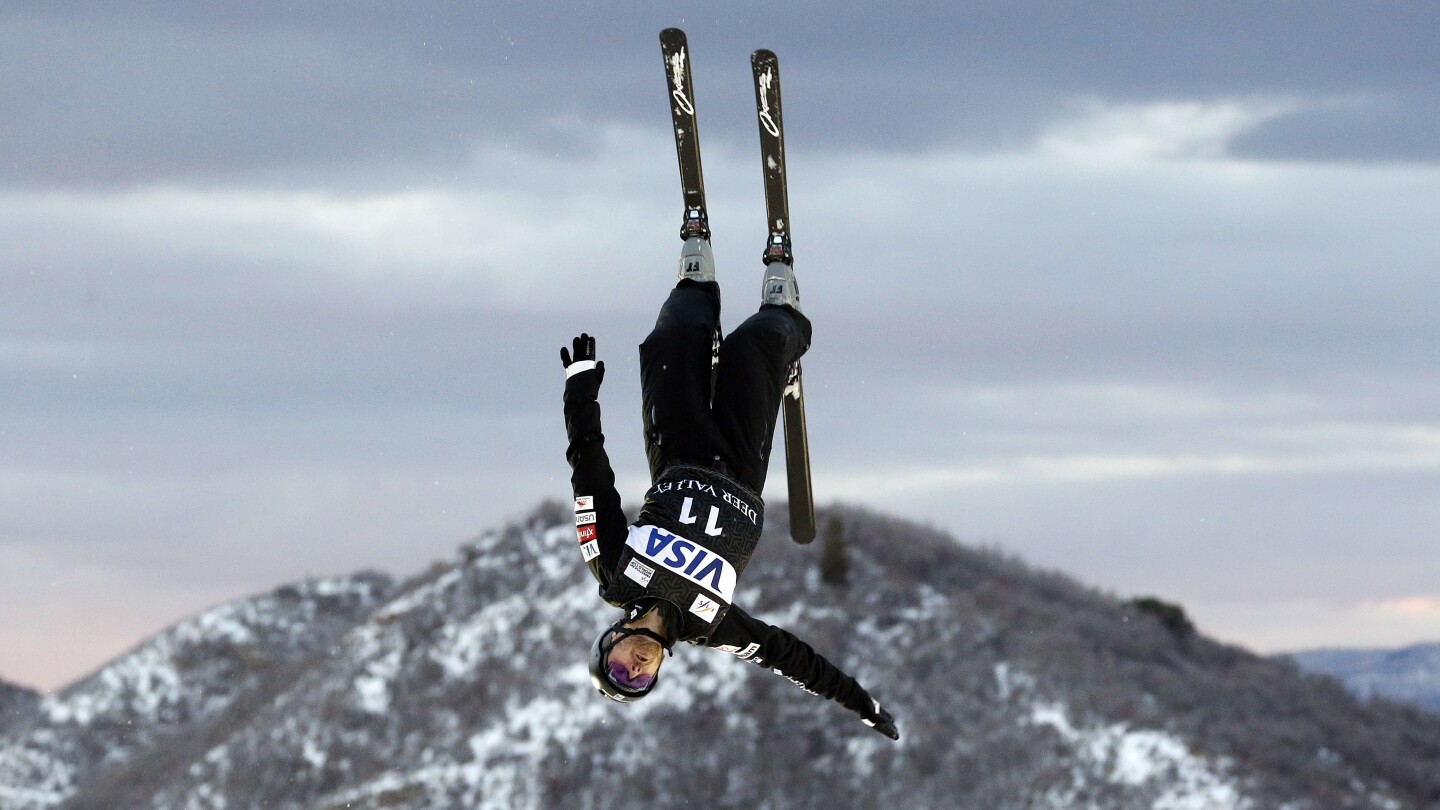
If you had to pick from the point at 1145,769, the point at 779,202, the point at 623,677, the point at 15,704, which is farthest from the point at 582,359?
the point at 15,704

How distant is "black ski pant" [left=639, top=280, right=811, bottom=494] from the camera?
839 cm

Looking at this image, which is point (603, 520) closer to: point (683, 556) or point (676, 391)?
point (683, 556)

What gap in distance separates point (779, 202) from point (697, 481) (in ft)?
9.61

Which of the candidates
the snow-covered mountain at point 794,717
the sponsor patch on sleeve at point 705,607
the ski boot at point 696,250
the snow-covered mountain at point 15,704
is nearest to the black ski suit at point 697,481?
the sponsor patch on sleeve at point 705,607

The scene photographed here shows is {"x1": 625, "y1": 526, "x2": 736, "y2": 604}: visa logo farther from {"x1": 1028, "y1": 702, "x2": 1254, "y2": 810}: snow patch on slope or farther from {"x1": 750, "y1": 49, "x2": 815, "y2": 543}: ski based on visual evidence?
{"x1": 1028, "y1": 702, "x2": 1254, "y2": 810}: snow patch on slope

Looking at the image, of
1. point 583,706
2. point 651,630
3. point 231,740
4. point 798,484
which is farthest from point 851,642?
point 651,630

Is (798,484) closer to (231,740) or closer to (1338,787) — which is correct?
(1338,787)

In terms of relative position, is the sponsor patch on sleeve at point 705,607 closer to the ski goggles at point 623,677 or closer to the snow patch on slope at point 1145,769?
the ski goggles at point 623,677

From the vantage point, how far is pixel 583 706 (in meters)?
33.2

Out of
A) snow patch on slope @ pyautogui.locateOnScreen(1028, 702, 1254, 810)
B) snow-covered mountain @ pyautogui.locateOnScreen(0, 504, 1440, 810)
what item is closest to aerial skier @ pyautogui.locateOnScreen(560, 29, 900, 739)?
snow patch on slope @ pyautogui.locateOnScreen(1028, 702, 1254, 810)

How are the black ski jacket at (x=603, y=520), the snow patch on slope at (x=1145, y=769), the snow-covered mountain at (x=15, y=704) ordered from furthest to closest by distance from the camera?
the snow-covered mountain at (x=15, y=704), the snow patch on slope at (x=1145, y=769), the black ski jacket at (x=603, y=520)

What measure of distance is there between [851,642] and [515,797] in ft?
28.6

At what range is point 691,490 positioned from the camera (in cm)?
813

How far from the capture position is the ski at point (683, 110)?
33.2 ft
